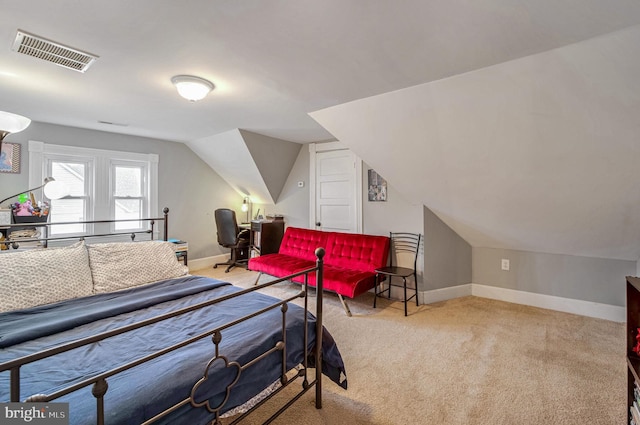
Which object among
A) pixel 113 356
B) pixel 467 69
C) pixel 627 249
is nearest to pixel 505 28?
pixel 467 69

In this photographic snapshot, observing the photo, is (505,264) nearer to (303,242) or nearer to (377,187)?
(377,187)

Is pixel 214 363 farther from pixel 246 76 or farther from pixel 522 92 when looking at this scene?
pixel 522 92

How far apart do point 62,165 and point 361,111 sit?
13.7 ft

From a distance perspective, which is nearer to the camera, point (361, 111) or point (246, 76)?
point (246, 76)

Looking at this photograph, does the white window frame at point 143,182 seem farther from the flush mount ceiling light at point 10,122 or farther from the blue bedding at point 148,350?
the blue bedding at point 148,350

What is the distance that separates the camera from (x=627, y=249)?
9.90ft

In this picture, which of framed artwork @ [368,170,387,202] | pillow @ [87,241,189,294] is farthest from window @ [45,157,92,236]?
framed artwork @ [368,170,387,202]

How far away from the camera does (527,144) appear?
2.39m

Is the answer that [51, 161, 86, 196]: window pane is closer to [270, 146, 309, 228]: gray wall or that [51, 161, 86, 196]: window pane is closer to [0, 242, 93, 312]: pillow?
[0, 242, 93, 312]: pillow

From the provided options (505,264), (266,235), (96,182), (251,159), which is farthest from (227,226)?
(505,264)

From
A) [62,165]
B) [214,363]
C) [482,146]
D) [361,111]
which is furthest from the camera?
[62,165]

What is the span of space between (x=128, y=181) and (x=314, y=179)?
2974 mm

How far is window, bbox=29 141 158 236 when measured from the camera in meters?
3.96

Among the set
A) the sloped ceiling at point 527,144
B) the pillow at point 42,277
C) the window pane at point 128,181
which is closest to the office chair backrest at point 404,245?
the sloped ceiling at point 527,144
